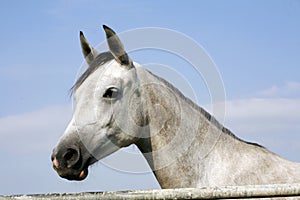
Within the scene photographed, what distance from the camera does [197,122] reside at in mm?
4781

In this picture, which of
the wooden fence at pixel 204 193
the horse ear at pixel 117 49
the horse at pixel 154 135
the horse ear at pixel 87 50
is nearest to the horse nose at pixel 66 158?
the horse at pixel 154 135

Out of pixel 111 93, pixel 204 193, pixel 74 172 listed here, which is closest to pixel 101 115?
pixel 111 93

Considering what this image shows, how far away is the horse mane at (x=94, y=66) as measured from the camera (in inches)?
195

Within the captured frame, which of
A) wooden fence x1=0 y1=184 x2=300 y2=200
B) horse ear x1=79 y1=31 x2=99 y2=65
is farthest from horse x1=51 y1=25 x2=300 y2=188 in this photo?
wooden fence x1=0 y1=184 x2=300 y2=200

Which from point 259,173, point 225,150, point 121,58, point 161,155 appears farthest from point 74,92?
point 259,173

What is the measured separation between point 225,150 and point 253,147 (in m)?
0.29

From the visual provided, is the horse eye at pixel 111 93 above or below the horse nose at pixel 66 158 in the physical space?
above

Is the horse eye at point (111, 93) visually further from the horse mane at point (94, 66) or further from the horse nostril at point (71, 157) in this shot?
the horse nostril at point (71, 157)

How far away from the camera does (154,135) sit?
4.73m

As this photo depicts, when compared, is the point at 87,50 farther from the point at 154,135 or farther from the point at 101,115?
the point at 154,135

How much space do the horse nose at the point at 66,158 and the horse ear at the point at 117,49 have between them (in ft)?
3.45

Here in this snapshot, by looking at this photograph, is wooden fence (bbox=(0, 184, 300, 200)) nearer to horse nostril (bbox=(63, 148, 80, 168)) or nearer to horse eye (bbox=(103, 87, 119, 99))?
horse nostril (bbox=(63, 148, 80, 168))

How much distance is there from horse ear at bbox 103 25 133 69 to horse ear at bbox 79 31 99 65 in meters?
0.59

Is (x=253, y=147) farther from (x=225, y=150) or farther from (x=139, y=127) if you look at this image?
(x=139, y=127)
